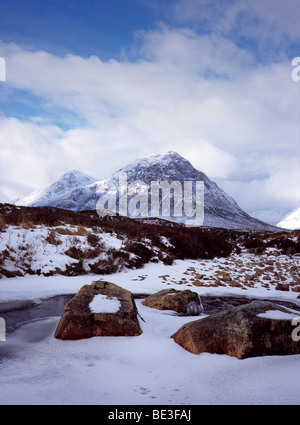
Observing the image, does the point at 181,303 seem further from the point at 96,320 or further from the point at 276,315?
the point at 276,315

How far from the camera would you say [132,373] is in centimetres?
214

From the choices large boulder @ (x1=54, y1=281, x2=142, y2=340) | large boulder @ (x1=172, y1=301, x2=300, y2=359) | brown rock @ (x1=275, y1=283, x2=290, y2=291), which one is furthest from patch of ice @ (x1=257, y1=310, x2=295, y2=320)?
brown rock @ (x1=275, y1=283, x2=290, y2=291)

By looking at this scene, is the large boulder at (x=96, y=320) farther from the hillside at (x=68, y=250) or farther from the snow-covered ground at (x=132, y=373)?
the hillside at (x=68, y=250)

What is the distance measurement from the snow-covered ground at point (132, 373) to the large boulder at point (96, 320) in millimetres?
105

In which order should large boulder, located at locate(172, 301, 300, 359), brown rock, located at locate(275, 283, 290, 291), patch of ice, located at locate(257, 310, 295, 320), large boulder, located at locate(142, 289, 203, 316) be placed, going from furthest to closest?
brown rock, located at locate(275, 283, 290, 291)
large boulder, located at locate(142, 289, 203, 316)
patch of ice, located at locate(257, 310, 295, 320)
large boulder, located at locate(172, 301, 300, 359)

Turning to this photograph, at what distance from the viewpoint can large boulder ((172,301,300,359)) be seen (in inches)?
90.7

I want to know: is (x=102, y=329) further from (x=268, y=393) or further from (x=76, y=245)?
(x=76, y=245)

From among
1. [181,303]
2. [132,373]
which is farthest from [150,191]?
[132,373]

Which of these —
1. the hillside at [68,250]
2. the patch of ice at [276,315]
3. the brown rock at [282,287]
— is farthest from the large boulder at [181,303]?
the hillside at [68,250]

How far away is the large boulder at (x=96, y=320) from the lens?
9.40ft

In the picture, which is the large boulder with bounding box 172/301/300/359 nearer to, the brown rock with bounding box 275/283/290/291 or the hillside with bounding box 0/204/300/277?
the brown rock with bounding box 275/283/290/291

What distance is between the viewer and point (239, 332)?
93.9 inches

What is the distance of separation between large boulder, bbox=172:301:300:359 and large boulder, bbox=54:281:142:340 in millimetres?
803

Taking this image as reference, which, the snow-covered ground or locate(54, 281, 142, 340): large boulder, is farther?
locate(54, 281, 142, 340): large boulder
